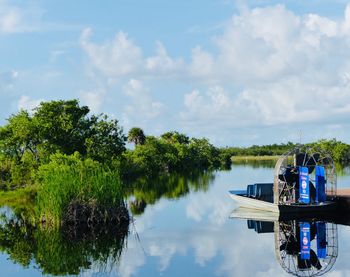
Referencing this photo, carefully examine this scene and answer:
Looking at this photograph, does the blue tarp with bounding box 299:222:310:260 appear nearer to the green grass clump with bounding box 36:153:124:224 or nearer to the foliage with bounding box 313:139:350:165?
the green grass clump with bounding box 36:153:124:224

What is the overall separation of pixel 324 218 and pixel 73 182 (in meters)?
8.94

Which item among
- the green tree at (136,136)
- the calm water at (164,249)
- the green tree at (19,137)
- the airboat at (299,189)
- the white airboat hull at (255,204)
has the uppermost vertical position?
the green tree at (136,136)

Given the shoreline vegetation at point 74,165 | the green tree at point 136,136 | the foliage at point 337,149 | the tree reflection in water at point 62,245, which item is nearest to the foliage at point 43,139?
the shoreline vegetation at point 74,165

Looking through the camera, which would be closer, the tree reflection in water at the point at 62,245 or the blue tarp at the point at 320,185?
the tree reflection in water at the point at 62,245

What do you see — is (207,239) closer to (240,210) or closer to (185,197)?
(240,210)

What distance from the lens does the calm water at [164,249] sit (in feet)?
42.8

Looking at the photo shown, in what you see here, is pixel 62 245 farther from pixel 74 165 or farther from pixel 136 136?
pixel 136 136

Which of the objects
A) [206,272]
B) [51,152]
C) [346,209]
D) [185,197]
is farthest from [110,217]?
[51,152]

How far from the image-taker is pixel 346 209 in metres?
21.3

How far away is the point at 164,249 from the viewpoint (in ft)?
51.0

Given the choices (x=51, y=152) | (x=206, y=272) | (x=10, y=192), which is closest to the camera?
(x=206, y=272)

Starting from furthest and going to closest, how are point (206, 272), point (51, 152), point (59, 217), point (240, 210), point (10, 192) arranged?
point (51, 152), point (10, 192), point (240, 210), point (59, 217), point (206, 272)

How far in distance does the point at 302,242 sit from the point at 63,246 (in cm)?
671

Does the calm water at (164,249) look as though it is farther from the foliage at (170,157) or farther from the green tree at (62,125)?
the foliage at (170,157)
